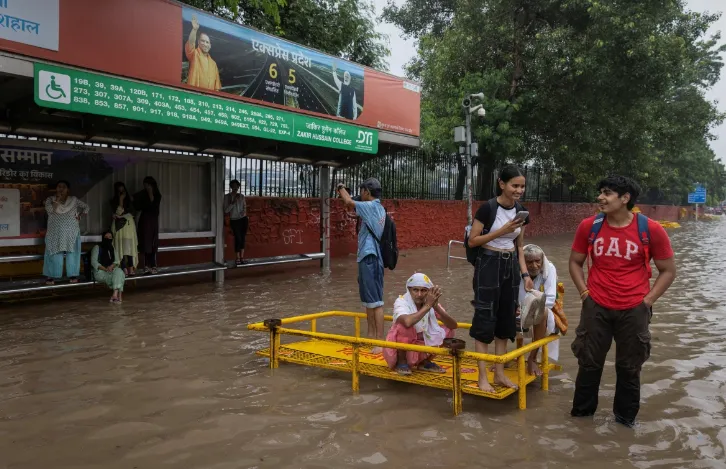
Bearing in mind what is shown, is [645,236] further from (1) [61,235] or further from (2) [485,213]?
(1) [61,235]

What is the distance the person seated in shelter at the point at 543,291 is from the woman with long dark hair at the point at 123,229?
636 cm

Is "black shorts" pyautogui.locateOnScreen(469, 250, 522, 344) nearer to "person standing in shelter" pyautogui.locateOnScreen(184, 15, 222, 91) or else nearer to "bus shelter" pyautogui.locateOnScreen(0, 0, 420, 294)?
"bus shelter" pyautogui.locateOnScreen(0, 0, 420, 294)

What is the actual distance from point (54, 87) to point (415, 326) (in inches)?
196

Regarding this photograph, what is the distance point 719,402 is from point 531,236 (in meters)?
21.4

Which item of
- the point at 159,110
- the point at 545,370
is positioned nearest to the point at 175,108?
the point at 159,110

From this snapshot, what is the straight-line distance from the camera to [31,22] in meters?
6.39

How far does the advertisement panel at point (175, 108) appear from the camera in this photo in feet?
21.3

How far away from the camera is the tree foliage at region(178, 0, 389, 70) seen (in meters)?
15.2

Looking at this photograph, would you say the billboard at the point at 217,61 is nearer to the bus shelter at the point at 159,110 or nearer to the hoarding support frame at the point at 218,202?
the bus shelter at the point at 159,110

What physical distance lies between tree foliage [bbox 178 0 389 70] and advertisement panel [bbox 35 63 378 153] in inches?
237

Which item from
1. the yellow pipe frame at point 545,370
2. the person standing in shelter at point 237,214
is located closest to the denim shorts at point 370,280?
the yellow pipe frame at point 545,370

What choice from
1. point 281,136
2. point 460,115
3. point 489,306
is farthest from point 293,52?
point 460,115

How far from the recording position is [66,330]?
6641 millimetres

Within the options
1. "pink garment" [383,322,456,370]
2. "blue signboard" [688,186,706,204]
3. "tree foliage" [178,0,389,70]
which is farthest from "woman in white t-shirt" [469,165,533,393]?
"blue signboard" [688,186,706,204]
